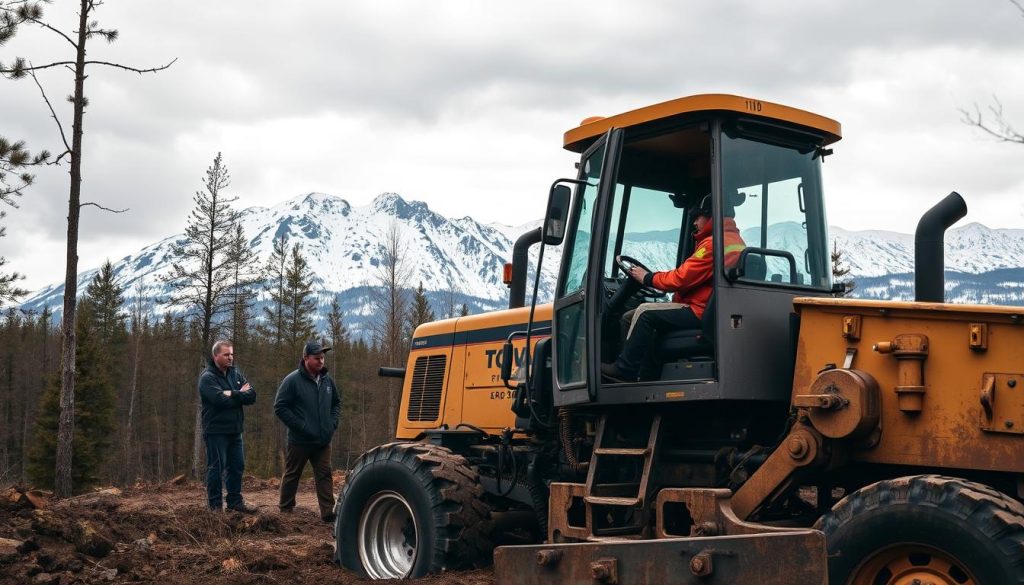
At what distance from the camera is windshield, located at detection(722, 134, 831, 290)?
630 centimetres

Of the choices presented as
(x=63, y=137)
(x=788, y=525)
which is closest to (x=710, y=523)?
(x=788, y=525)

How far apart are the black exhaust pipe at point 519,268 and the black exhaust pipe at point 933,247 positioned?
2848mm

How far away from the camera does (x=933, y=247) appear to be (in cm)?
581

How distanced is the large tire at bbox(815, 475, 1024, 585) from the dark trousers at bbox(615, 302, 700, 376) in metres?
1.60

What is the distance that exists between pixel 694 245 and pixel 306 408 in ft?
19.0

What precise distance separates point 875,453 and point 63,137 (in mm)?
16206

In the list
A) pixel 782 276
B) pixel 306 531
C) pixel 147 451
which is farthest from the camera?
pixel 147 451

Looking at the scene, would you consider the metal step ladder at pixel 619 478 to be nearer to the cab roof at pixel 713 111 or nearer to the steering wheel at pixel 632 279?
the steering wheel at pixel 632 279

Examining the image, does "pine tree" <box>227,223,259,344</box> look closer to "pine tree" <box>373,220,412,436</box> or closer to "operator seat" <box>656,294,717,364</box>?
"pine tree" <box>373,220,412,436</box>

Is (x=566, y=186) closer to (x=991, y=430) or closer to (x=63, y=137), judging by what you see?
(x=991, y=430)

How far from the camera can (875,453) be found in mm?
5391

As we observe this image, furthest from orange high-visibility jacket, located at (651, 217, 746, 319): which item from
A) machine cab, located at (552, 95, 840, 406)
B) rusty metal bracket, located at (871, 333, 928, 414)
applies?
rusty metal bracket, located at (871, 333, 928, 414)

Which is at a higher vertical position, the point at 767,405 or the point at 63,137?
the point at 63,137

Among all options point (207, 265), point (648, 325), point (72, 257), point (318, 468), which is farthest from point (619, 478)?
point (207, 265)
